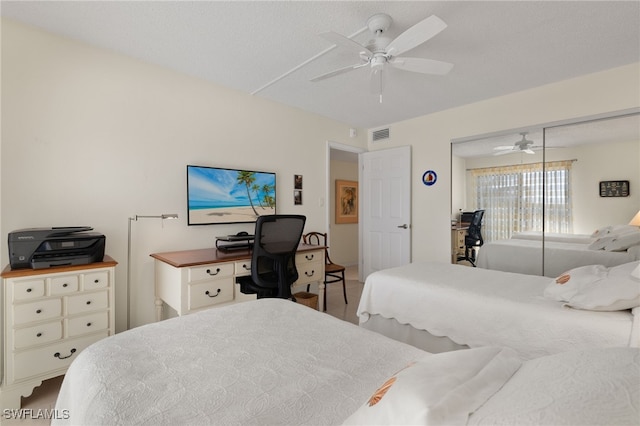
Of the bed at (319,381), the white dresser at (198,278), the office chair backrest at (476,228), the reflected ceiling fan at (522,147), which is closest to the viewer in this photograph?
the bed at (319,381)

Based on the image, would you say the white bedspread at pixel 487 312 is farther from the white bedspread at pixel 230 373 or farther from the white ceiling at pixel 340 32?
the white ceiling at pixel 340 32

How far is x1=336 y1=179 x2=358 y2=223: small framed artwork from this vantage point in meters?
6.16

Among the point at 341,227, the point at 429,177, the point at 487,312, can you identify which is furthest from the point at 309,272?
the point at 341,227

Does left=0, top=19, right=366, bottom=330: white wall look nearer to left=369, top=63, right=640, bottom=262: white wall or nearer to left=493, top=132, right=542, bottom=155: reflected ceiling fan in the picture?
left=369, top=63, right=640, bottom=262: white wall

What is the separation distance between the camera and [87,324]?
6.91ft

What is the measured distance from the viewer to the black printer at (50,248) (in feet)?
→ 6.39

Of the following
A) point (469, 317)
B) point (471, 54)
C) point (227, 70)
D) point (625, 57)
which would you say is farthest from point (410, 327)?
point (625, 57)

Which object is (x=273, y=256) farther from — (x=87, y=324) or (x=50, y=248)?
(x=50, y=248)

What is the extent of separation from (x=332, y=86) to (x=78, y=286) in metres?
2.83

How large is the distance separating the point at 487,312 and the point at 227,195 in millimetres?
2620

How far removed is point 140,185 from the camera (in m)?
2.75

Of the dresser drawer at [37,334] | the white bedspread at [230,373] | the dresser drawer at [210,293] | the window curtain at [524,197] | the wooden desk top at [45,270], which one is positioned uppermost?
the window curtain at [524,197]

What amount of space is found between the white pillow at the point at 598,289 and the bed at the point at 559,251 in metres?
1.26

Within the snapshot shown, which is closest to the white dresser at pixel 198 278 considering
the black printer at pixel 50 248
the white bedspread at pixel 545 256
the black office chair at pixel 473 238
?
the black printer at pixel 50 248
